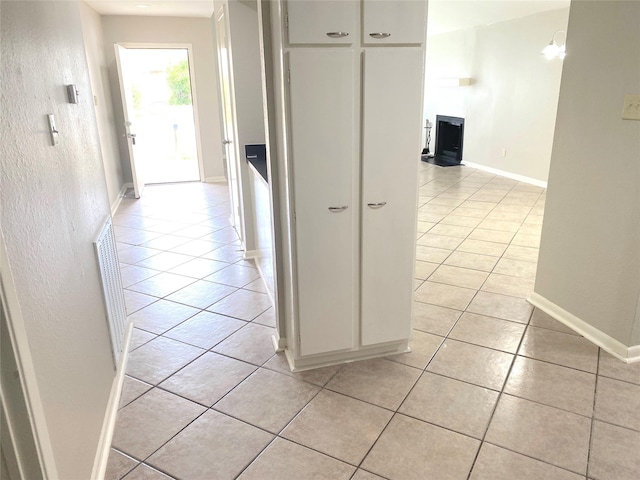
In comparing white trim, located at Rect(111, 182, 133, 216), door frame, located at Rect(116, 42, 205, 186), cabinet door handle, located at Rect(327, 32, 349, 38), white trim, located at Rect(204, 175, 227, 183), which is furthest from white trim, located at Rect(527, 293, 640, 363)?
door frame, located at Rect(116, 42, 205, 186)

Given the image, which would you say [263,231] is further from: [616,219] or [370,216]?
[616,219]

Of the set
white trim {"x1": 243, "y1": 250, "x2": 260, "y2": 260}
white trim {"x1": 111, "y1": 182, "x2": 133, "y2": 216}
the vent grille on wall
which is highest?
the vent grille on wall

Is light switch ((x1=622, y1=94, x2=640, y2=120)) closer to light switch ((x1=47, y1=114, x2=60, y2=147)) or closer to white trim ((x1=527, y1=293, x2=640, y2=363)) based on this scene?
white trim ((x1=527, y1=293, x2=640, y2=363))

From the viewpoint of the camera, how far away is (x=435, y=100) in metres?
9.00

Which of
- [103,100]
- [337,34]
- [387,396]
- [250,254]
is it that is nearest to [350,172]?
[337,34]

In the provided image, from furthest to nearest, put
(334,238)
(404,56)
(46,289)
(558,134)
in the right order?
1. (558,134)
2. (334,238)
3. (404,56)
4. (46,289)

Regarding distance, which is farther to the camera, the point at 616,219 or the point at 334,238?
the point at 616,219

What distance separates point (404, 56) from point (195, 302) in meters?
2.10

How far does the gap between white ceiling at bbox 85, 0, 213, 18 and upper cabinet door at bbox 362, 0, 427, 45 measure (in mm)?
3975

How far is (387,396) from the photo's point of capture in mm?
2168

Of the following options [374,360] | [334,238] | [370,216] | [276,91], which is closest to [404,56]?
[276,91]

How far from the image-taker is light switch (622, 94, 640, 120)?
7.20 ft

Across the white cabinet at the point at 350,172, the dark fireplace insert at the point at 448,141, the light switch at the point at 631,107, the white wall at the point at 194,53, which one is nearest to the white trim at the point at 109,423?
the white cabinet at the point at 350,172

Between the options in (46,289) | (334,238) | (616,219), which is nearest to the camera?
(46,289)
